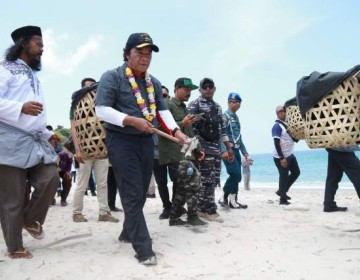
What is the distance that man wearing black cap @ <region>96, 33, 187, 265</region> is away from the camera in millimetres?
3395

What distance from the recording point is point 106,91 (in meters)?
3.49

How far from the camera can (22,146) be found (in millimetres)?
3426

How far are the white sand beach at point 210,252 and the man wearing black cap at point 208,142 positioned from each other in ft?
1.23

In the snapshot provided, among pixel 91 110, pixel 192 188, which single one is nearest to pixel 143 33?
pixel 91 110

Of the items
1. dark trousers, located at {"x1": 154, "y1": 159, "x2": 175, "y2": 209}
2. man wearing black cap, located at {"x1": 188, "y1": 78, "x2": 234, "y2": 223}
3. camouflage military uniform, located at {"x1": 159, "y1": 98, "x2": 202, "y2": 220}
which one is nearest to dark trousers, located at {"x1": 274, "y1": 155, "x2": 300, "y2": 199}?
man wearing black cap, located at {"x1": 188, "y1": 78, "x2": 234, "y2": 223}

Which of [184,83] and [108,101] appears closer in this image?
[108,101]

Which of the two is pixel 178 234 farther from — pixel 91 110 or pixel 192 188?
pixel 91 110

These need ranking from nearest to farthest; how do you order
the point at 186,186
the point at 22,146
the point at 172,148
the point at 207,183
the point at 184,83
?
1. the point at 22,146
2. the point at 186,186
3. the point at 172,148
4. the point at 184,83
5. the point at 207,183

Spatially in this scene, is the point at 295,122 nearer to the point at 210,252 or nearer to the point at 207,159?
the point at 207,159

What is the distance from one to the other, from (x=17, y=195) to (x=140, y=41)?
1770 mm

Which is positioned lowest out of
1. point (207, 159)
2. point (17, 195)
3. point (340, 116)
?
point (17, 195)

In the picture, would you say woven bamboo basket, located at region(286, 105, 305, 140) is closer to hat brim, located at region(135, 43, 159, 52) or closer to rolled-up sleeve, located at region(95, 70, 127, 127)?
hat brim, located at region(135, 43, 159, 52)

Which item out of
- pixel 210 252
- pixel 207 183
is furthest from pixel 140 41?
pixel 207 183

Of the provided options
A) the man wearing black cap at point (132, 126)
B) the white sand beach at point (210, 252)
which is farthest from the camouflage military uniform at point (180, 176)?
the man wearing black cap at point (132, 126)
